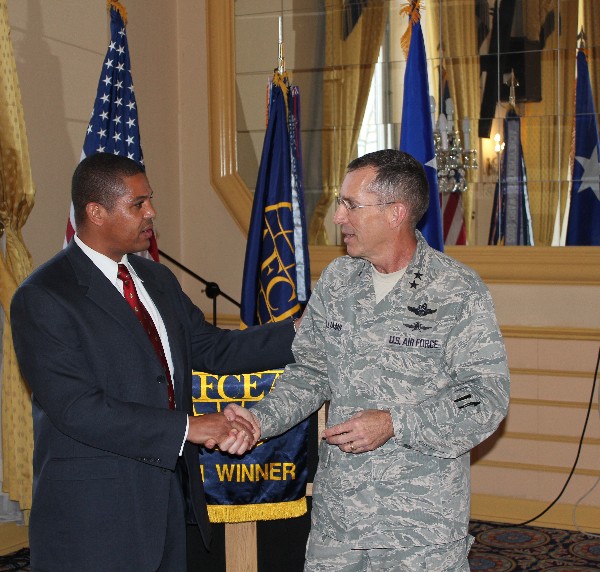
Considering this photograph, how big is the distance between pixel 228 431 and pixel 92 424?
0.39m

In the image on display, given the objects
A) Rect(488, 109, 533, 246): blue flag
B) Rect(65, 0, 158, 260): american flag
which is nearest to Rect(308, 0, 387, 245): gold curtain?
Rect(488, 109, 533, 246): blue flag

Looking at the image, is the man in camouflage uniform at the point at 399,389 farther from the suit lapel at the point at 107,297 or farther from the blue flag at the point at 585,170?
the blue flag at the point at 585,170

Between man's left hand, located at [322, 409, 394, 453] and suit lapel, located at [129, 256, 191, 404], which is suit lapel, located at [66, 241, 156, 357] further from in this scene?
man's left hand, located at [322, 409, 394, 453]

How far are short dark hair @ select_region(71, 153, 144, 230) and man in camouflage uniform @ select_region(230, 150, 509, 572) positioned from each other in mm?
656

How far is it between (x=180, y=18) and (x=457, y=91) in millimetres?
1980

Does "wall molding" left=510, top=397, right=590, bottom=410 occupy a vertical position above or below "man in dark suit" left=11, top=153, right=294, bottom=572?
below

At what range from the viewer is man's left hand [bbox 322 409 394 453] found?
2.14m

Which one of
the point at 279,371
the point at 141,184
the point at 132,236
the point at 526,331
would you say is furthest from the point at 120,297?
the point at 526,331

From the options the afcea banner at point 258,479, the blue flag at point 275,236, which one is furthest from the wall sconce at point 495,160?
A: the afcea banner at point 258,479

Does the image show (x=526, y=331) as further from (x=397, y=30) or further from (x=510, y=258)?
(x=397, y=30)

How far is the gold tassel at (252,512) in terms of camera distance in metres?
3.07

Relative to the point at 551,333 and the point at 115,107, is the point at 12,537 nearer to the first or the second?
the point at 115,107

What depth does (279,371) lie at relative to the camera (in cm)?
304

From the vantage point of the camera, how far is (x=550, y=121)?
18.0ft
